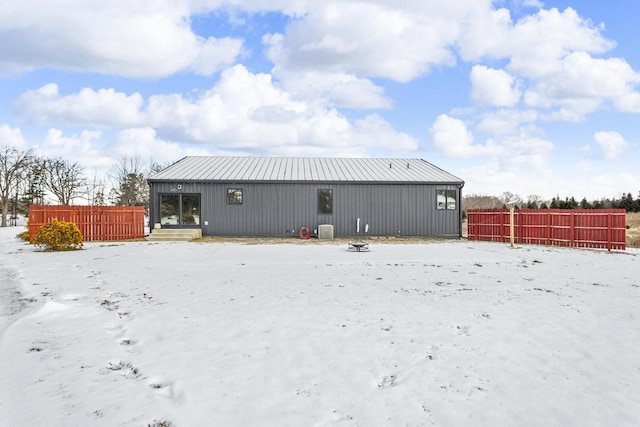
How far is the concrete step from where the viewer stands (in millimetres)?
19594

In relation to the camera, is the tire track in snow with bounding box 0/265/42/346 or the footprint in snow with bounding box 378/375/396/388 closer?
the footprint in snow with bounding box 378/375/396/388

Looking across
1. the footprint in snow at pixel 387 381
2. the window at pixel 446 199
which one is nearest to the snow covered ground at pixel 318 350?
the footprint in snow at pixel 387 381

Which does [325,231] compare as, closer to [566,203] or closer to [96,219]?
[96,219]

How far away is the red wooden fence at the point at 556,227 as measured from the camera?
Result: 53.3 feet

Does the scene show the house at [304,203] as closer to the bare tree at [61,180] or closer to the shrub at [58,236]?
the shrub at [58,236]

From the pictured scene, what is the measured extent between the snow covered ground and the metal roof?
1194cm

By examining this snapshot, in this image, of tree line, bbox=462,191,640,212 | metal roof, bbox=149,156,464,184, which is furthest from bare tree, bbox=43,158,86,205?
tree line, bbox=462,191,640,212

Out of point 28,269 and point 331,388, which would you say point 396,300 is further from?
point 28,269

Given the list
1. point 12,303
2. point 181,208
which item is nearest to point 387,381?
point 12,303

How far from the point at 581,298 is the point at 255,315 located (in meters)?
5.88

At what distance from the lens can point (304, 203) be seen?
2108 centimetres

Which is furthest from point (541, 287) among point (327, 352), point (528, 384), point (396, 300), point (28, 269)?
point (28, 269)

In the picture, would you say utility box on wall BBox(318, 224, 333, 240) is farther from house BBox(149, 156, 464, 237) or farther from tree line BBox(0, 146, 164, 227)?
tree line BBox(0, 146, 164, 227)

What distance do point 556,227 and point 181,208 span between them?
17.8 m
